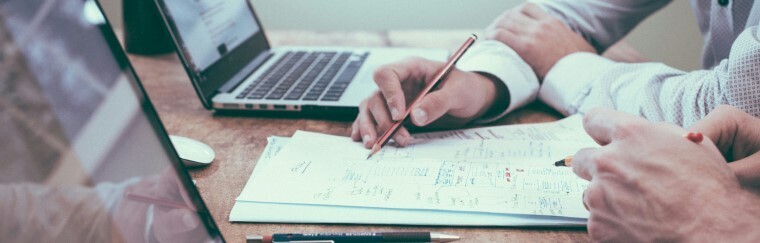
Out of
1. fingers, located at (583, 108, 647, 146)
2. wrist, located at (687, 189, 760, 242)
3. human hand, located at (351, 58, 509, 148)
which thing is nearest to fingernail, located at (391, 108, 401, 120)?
human hand, located at (351, 58, 509, 148)

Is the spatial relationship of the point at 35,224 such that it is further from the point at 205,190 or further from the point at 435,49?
the point at 435,49

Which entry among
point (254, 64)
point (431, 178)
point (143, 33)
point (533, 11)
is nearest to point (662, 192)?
point (431, 178)

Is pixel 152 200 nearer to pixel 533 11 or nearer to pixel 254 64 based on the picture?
pixel 254 64

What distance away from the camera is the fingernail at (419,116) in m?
0.71

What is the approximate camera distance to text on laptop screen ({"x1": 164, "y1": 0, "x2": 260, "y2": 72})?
844 mm

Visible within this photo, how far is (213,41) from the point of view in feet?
3.02

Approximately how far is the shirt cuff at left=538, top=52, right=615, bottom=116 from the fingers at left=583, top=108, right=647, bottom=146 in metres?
0.29

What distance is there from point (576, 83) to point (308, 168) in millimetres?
417

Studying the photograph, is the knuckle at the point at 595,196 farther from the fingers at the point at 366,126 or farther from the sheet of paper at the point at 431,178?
the fingers at the point at 366,126

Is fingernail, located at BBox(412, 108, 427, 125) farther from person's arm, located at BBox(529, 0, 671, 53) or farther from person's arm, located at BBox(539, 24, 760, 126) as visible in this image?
→ person's arm, located at BBox(529, 0, 671, 53)

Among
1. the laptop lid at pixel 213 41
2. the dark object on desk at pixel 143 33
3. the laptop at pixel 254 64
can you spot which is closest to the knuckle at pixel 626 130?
the laptop at pixel 254 64

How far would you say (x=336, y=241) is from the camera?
1.63 ft

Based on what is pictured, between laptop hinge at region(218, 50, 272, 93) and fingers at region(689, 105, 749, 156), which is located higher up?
laptop hinge at region(218, 50, 272, 93)

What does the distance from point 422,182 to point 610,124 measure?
0.60 feet
